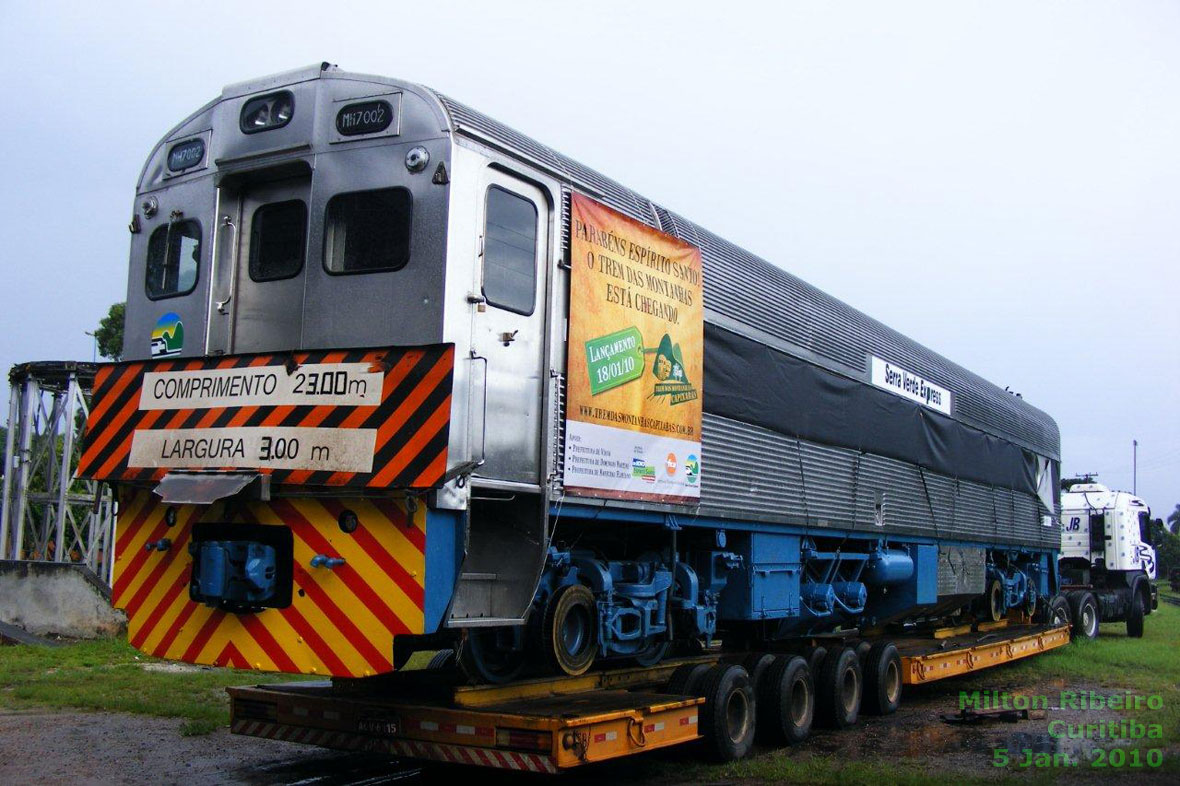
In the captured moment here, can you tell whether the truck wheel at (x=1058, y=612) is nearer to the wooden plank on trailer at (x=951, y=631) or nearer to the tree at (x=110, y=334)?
the wooden plank on trailer at (x=951, y=631)

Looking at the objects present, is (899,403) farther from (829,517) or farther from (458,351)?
(458,351)

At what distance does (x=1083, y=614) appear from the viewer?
21.5 meters

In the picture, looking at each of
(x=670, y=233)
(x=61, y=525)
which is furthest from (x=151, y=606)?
(x=61, y=525)

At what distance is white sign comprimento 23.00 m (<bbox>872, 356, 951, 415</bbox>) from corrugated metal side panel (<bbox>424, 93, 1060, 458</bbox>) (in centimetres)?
13

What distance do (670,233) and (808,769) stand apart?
4409 millimetres

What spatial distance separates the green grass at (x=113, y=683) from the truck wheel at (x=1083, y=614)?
47.8ft

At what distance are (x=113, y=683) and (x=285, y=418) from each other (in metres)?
7.42

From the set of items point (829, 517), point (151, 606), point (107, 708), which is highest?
point (829, 517)

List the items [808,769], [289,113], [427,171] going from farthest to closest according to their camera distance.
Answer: [808,769]
[289,113]
[427,171]

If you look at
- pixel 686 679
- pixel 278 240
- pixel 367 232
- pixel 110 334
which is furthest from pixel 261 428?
pixel 110 334

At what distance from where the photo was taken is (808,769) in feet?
29.2

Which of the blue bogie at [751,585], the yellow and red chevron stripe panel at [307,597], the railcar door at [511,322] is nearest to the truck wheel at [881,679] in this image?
the blue bogie at [751,585]

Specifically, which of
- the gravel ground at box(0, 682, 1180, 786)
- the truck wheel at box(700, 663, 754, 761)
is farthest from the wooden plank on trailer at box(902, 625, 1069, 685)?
the truck wheel at box(700, 663, 754, 761)

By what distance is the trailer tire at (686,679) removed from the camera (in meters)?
8.93
